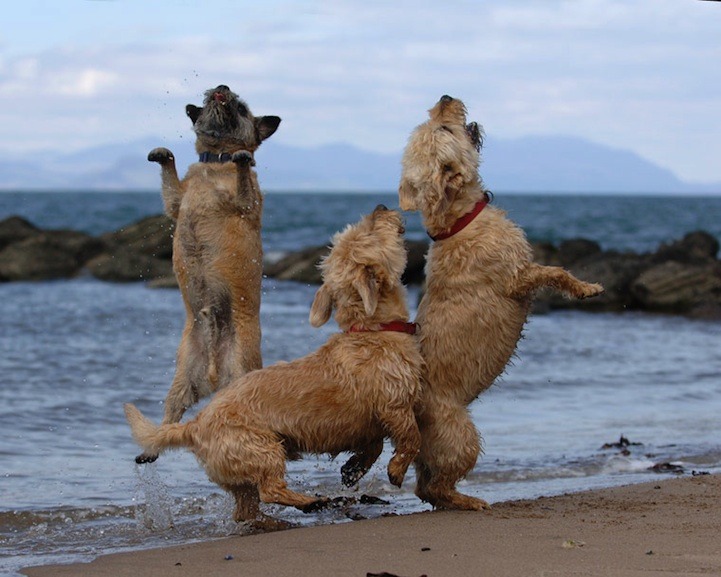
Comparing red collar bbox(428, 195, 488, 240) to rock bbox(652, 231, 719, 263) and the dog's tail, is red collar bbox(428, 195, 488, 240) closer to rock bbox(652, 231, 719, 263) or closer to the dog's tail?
the dog's tail

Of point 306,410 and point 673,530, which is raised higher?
point 306,410

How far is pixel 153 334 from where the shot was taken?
52.2ft

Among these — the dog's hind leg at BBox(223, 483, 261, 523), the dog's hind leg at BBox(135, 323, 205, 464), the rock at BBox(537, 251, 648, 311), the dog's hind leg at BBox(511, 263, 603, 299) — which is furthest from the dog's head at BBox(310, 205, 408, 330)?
the rock at BBox(537, 251, 648, 311)

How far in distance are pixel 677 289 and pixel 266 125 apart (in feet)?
47.3

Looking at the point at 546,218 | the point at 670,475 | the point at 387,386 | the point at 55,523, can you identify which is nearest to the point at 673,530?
the point at 387,386

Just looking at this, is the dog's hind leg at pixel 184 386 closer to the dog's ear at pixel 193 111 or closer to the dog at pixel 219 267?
the dog at pixel 219 267

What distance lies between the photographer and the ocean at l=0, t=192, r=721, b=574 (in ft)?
21.6

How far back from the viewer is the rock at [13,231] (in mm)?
30562

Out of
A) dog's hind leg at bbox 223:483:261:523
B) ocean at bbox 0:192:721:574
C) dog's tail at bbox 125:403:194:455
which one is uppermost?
dog's tail at bbox 125:403:194:455

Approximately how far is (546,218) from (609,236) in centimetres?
1728

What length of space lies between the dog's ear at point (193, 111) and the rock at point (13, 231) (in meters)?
24.5

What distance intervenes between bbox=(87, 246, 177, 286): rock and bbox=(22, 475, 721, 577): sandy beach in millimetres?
20319

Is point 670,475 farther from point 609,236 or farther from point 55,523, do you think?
point 609,236

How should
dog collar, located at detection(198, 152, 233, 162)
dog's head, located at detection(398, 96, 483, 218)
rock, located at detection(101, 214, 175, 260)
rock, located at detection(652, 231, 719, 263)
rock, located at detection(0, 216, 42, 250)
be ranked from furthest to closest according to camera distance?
rock, located at detection(0, 216, 42, 250) → rock, located at detection(101, 214, 175, 260) → rock, located at detection(652, 231, 719, 263) → dog collar, located at detection(198, 152, 233, 162) → dog's head, located at detection(398, 96, 483, 218)
